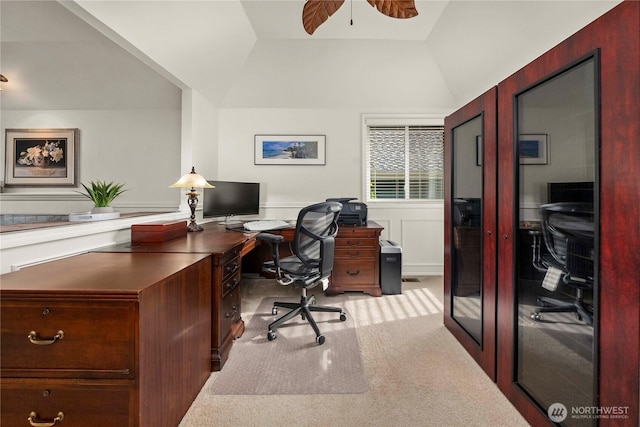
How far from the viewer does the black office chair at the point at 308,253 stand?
2244 millimetres

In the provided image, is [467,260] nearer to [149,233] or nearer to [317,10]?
[317,10]

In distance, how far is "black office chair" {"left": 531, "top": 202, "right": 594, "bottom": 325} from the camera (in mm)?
1129

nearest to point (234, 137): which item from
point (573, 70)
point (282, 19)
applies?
point (282, 19)

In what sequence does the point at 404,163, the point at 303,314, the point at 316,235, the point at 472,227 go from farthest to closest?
the point at 404,163, the point at 303,314, the point at 316,235, the point at 472,227

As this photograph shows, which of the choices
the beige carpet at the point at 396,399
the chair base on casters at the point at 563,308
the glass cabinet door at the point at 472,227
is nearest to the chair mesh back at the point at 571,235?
the chair base on casters at the point at 563,308

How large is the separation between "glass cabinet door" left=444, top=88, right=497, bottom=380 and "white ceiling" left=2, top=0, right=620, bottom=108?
1.13 m

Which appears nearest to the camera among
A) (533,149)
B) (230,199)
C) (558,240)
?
(558,240)

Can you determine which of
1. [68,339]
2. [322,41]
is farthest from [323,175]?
[68,339]

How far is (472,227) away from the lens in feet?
6.71

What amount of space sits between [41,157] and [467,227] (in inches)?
201

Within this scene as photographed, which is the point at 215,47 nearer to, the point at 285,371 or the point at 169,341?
the point at 169,341

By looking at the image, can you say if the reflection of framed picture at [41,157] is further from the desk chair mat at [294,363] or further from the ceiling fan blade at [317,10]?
the ceiling fan blade at [317,10]

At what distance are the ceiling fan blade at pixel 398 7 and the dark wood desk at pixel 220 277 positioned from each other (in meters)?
1.62

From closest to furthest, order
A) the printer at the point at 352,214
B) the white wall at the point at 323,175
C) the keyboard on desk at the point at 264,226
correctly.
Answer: the keyboard on desk at the point at 264,226, the printer at the point at 352,214, the white wall at the point at 323,175
